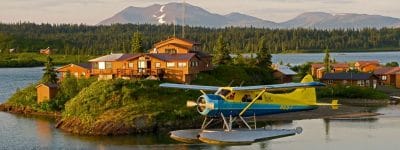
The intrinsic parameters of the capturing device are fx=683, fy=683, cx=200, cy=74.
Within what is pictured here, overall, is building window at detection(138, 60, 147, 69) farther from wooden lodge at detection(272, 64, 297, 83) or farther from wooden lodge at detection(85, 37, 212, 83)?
wooden lodge at detection(272, 64, 297, 83)

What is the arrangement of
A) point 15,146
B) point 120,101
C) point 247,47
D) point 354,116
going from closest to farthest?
point 15,146 → point 120,101 → point 354,116 → point 247,47

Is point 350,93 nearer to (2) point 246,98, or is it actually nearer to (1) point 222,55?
(1) point 222,55

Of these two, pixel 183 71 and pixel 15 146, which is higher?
pixel 183 71

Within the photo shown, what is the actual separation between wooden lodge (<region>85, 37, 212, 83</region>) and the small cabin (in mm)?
4192

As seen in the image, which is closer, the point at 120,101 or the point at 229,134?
the point at 229,134

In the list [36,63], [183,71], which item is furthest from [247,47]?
[183,71]

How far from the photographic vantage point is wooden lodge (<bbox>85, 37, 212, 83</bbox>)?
61.3m

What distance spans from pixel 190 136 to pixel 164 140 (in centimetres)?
836

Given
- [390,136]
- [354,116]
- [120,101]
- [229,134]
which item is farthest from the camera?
[354,116]

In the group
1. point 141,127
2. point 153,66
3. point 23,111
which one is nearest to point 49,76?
point 23,111

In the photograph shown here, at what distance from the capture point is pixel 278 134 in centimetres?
3653

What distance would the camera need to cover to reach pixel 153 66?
62.4 metres

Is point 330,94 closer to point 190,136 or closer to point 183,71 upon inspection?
point 183,71

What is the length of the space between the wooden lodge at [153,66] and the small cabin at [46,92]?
4192 millimetres
